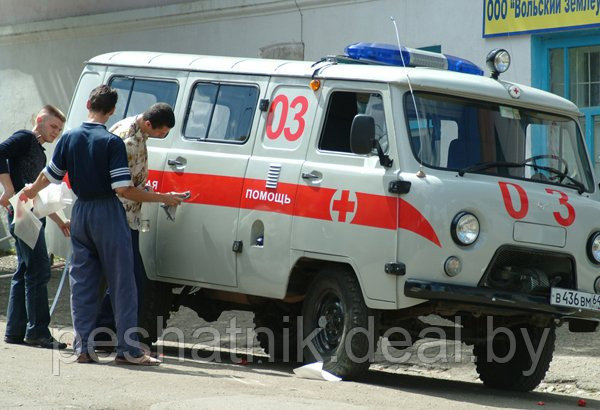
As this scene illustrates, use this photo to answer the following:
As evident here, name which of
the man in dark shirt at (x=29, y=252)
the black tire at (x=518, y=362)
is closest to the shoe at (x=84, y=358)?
the man in dark shirt at (x=29, y=252)

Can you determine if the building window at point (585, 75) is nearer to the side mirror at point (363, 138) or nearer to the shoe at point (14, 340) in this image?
the side mirror at point (363, 138)

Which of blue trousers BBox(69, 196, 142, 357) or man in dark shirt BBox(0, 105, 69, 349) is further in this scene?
man in dark shirt BBox(0, 105, 69, 349)

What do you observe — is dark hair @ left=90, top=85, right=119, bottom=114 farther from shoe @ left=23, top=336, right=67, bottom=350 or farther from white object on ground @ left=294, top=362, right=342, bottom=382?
→ white object on ground @ left=294, top=362, right=342, bottom=382

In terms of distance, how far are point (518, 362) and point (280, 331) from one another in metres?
2.24

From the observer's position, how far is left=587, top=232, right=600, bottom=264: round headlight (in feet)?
31.1

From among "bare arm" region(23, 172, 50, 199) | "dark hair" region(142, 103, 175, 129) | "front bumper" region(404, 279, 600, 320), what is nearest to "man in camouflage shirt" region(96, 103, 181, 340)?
"dark hair" region(142, 103, 175, 129)

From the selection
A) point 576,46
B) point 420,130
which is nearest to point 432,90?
point 420,130

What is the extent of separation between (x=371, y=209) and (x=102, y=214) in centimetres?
195

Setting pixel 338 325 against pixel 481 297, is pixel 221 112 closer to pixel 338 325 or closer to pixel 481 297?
pixel 338 325

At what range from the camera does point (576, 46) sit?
586 inches

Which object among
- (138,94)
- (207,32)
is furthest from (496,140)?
(207,32)

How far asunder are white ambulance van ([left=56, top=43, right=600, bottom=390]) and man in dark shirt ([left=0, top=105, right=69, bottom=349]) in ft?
2.80

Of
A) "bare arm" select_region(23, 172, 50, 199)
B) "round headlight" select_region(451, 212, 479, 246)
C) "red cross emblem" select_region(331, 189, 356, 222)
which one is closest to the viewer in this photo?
"round headlight" select_region(451, 212, 479, 246)

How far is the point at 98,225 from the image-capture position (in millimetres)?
9422
